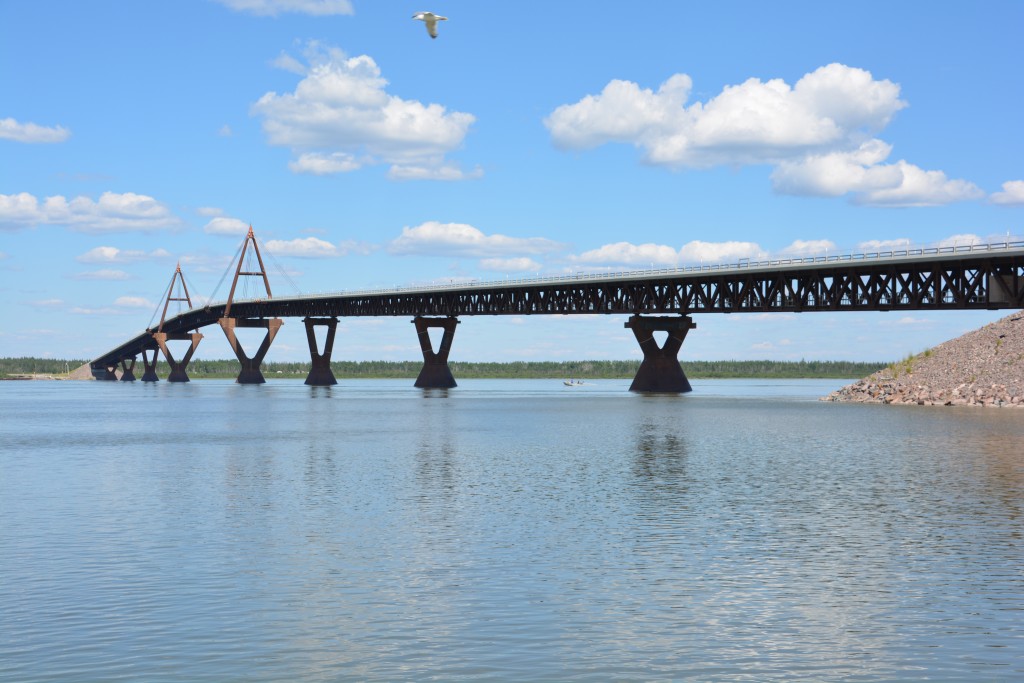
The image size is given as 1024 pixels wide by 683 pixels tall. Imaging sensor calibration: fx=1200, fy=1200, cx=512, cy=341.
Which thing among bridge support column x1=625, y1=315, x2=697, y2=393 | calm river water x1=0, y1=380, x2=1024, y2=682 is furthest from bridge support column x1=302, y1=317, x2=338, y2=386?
calm river water x1=0, y1=380, x2=1024, y2=682

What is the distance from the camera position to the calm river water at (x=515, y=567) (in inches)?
603

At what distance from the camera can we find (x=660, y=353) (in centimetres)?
13625

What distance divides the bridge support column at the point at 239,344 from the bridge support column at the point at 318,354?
845 centimetres

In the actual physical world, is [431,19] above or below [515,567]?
above

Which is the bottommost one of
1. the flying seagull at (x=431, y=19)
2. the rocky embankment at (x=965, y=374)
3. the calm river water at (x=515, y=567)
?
the calm river water at (x=515, y=567)

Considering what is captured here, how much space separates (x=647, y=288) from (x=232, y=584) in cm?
11288

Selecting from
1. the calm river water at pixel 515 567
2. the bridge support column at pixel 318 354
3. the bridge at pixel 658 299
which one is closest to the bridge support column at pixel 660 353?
the bridge at pixel 658 299

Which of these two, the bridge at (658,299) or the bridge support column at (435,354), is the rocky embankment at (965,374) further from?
the bridge support column at (435,354)

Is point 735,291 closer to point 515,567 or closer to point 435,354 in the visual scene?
point 435,354

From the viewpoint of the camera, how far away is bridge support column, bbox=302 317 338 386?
18212 centimetres

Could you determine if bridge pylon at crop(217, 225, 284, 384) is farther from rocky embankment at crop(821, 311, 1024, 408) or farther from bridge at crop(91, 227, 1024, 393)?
rocky embankment at crop(821, 311, 1024, 408)

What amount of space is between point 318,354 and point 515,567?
166798mm

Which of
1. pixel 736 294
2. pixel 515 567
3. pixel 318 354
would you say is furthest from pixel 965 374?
pixel 318 354

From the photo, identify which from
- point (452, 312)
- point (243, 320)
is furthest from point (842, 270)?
point (243, 320)
